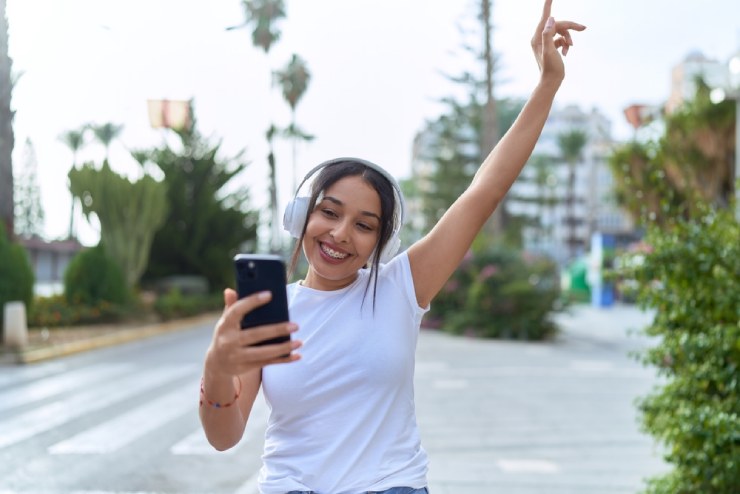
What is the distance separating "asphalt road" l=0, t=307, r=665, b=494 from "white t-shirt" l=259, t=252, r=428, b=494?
419 centimetres

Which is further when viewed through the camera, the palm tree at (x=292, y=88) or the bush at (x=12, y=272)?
the bush at (x=12, y=272)

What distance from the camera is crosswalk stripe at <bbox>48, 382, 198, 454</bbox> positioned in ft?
25.5

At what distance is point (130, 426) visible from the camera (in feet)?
28.9

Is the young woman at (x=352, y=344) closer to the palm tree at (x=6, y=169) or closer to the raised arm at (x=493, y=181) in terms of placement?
the raised arm at (x=493, y=181)

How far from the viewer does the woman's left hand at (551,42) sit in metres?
2.28

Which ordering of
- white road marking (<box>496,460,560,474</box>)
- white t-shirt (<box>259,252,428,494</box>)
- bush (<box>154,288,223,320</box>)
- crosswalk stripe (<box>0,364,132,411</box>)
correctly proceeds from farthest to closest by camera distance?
1. bush (<box>154,288,223,320</box>)
2. crosswalk stripe (<box>0,364,132,411</box>)
3. white road marking (<box>496,460,560,474</box>)
4. white t-shirt (<box>259,252,428,494</box>)

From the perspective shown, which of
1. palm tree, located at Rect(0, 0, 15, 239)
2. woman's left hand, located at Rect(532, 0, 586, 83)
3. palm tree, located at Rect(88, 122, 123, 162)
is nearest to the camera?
woman's left hand, located at Rect(532, 0, 586, 83)

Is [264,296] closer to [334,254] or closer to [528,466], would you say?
[334,254]

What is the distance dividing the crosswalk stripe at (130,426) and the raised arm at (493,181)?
6142 millimetres

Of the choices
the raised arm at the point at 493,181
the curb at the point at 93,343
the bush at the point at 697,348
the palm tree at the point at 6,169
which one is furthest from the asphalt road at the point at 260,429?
the raised arm at the point at 493,181

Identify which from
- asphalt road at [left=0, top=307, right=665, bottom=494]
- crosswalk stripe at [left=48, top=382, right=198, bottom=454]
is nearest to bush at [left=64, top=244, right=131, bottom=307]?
asphalt road at [left=0, top=307, right=665, bottom=494]

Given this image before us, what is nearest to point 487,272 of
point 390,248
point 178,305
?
point 178,305

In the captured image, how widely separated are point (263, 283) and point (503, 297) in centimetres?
2037

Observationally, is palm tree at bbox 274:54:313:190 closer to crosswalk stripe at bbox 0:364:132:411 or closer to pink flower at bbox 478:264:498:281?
crosswalk stripe at bbox 0:364:132:411
